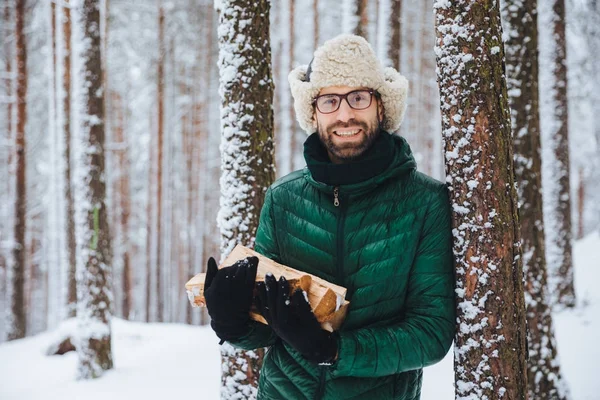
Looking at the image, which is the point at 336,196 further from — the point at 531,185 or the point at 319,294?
the point at 531,185

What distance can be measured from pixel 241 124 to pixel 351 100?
1867 millimetres

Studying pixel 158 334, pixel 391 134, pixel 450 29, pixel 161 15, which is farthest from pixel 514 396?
pixel 161 15

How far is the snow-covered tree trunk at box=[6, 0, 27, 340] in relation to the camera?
12.7 metres

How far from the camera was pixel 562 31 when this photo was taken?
27.5 feet

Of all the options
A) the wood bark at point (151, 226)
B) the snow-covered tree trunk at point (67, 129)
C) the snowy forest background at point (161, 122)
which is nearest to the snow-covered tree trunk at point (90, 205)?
the snow-covered tree trunk at point (67, 129)

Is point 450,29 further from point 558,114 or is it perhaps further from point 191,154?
point 191,154

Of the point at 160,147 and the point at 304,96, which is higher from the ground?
the point at 304,96

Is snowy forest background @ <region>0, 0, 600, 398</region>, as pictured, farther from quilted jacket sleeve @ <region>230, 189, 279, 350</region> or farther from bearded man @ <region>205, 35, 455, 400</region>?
bearded man @ <region>205, 35, 455, 400</region>

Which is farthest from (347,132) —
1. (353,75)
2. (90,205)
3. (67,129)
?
(67,129)

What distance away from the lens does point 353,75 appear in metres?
2.24

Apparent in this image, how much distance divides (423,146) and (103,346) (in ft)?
56.5

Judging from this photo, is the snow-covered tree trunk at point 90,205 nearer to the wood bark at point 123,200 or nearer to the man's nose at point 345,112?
the man's nose at point 345,112

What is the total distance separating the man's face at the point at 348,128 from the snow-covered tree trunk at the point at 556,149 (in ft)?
25.0

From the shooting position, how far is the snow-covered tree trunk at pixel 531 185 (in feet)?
15.5
